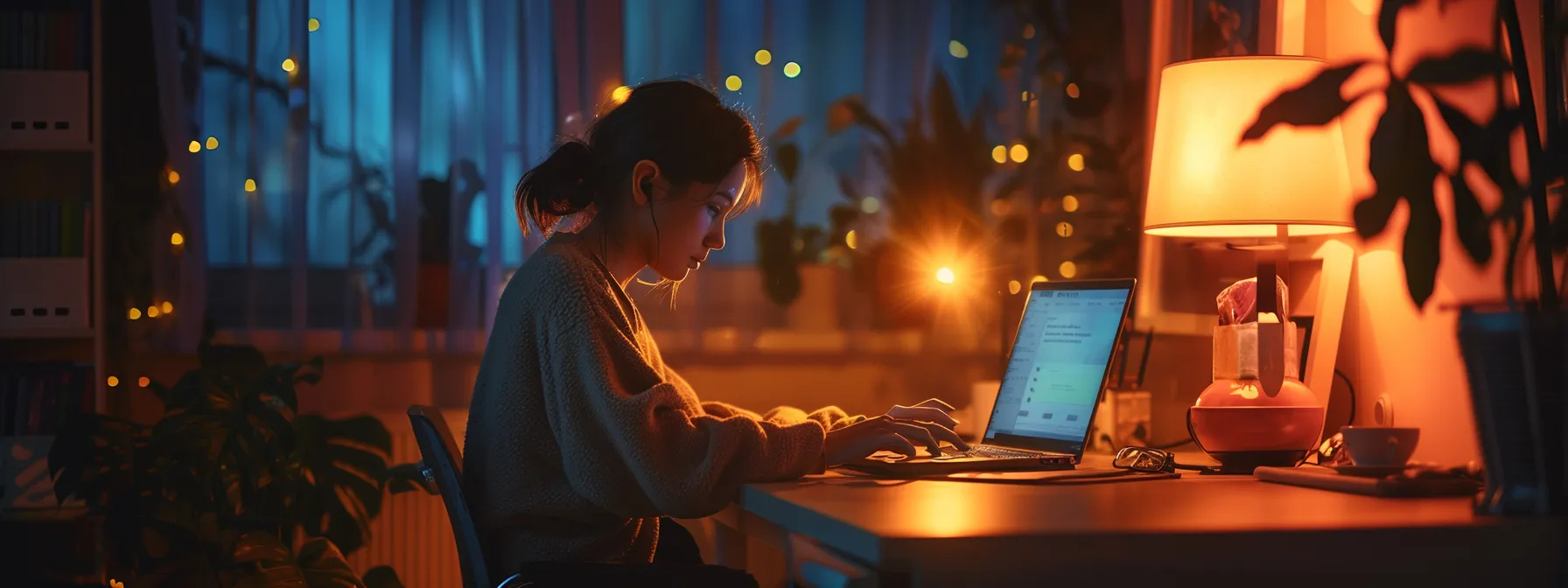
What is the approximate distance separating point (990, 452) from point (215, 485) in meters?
1.53

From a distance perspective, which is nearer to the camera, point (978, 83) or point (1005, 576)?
point (1005, 576)

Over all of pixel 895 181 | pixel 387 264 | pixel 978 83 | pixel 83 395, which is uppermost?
pixel 978 83

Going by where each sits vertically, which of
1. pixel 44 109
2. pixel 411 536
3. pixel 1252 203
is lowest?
pixel 411 536

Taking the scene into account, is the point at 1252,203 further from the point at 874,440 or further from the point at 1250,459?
the point at 874,440

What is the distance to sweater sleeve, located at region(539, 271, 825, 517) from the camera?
137 cm

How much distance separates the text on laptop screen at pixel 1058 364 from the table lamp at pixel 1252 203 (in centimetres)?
14

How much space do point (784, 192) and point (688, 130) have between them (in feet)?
5.01

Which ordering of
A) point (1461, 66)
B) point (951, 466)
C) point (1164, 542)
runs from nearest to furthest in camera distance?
1. point (1164, 542)
2. point (1461, 66)
3. point (951, 466)

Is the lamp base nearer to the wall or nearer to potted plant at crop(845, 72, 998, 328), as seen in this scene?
the wall

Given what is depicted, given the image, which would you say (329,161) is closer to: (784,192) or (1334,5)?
(784,192)

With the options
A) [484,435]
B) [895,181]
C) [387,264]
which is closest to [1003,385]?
[484,435]

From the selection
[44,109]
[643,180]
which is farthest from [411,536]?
[643,180]

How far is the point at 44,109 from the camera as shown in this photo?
9.14 ft

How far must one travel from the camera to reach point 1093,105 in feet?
10.3
